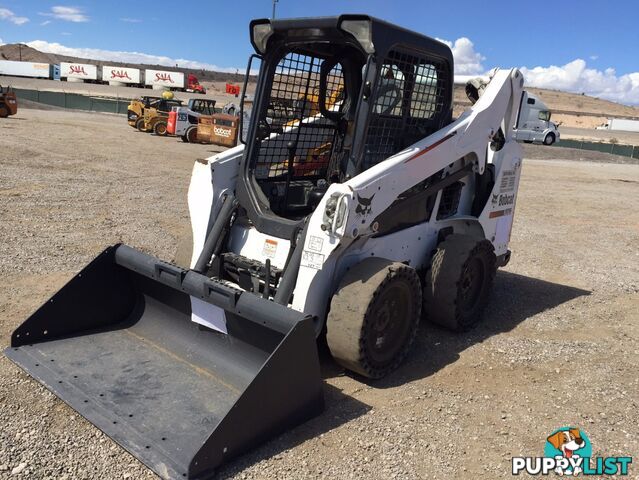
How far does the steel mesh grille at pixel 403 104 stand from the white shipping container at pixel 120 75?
73546 mm

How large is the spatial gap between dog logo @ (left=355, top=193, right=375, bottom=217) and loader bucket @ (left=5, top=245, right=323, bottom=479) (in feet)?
2.84

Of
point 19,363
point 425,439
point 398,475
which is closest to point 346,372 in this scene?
point 425,439

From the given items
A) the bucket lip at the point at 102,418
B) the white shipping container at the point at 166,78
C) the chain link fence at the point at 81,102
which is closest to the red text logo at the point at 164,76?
the white shipping container at the point at 166,78

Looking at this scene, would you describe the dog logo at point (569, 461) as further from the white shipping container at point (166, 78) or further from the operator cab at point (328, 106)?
the white shipping container at point (166, 78)

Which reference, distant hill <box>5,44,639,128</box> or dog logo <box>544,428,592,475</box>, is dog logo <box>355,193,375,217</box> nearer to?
dog logo <box>544,428,592,475</box>

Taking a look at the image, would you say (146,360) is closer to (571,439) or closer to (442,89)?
(571,439)

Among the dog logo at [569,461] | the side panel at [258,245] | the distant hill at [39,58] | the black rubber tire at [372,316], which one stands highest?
the distant hill at [39,58]

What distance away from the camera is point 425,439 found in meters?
3.54

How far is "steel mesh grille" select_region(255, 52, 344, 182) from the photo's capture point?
484 centimetres

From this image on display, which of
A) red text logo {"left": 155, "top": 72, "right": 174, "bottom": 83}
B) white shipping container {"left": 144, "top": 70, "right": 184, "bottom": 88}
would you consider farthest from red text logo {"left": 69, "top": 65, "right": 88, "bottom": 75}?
red text logo {"left": 155, "top": 72, "right": 174, "bottom": 83}

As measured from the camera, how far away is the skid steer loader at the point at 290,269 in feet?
11.1

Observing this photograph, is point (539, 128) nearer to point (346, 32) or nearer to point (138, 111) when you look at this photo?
point (138, 111)

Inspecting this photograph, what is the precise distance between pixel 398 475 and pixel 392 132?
257 centimetres

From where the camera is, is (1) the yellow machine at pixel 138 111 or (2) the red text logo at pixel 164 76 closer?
(1) the yellow machine at pixel 138 111
